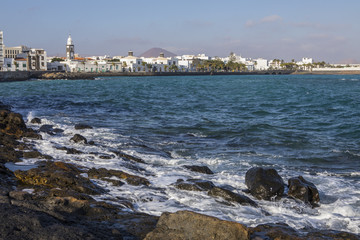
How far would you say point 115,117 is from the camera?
84.8ft

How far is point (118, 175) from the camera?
10594 mm

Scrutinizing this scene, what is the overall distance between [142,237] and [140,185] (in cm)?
384

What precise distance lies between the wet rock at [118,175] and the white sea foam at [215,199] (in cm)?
27

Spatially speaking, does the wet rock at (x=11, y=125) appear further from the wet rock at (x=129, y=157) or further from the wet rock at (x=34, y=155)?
the wet rock at (x=129, y=157)

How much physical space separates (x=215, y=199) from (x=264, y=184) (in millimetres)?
1426

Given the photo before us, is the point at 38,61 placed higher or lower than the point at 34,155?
higher

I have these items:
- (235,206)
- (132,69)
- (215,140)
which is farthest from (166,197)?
(132,69)

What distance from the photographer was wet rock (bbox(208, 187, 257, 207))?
894 centimetres

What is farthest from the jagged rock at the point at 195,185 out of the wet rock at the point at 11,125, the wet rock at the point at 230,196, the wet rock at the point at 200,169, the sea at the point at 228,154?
the wet rock at the point at 11,125

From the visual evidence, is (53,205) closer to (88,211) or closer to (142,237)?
(88,211)

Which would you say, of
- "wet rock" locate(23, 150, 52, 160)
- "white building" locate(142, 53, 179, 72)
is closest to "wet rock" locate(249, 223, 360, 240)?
"wet rock" locate(23, 150, 52, 160)

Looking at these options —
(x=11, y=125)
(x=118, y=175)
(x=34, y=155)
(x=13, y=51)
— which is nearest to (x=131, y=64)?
(x=13, y=51)

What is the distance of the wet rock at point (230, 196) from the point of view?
8938 mm

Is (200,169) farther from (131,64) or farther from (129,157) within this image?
(131,64)
